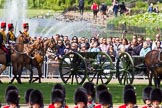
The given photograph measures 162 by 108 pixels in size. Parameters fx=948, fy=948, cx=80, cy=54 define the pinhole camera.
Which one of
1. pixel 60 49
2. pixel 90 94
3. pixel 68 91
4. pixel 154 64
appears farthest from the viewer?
pixel 60 49

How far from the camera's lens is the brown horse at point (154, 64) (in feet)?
88.2

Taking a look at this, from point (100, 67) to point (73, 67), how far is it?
2.63 feet

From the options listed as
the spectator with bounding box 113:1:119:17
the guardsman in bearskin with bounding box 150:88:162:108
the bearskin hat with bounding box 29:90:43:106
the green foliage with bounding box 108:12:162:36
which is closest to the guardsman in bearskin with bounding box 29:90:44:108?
the bearskin hat with bounding box 29:90:43:106

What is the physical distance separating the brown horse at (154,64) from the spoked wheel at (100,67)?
120 centimetres

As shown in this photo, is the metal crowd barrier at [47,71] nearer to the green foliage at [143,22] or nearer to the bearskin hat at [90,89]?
the green foliage at [143,22]

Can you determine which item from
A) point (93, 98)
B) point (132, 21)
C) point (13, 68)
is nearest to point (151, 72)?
point (13, 68)

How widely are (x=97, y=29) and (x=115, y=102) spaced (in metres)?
25.5

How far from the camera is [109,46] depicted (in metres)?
31.0

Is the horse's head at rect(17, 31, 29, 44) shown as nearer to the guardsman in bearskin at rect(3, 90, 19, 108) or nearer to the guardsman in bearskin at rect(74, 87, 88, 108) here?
the guardsman in bearskin at rect(3, 90, 19, 108)

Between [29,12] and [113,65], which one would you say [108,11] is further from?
[113,65]

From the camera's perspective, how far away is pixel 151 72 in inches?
1081

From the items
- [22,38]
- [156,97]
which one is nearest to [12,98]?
[156,97]

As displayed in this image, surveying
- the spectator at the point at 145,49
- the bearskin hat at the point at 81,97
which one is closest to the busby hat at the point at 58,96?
the bearskin hat at the point at 81,97

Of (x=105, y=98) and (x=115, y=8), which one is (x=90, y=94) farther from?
(x=115, y=8)
